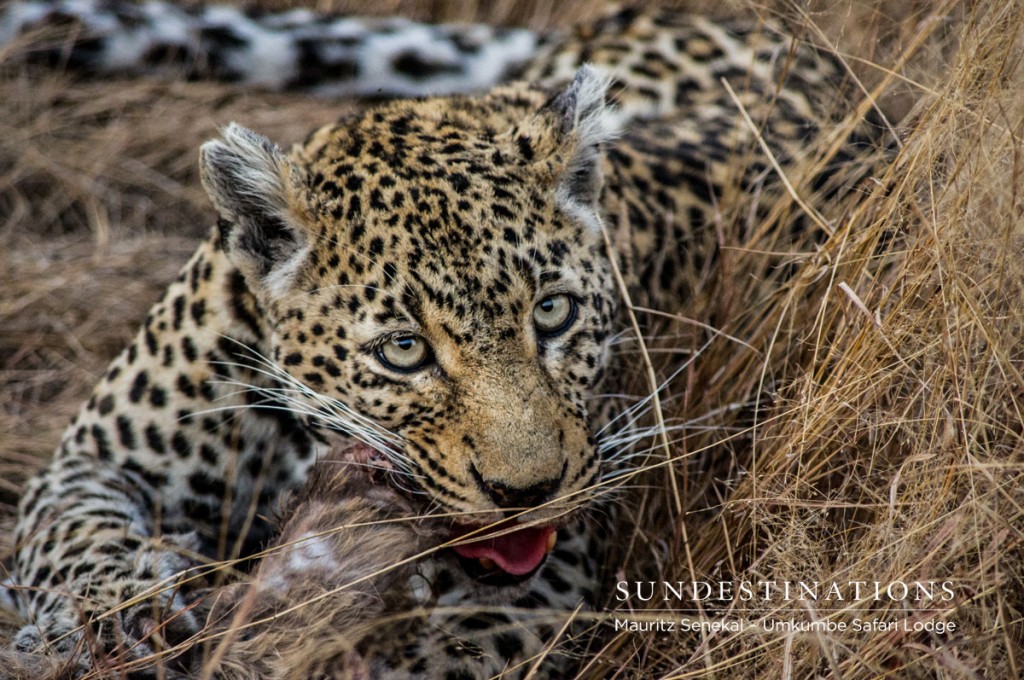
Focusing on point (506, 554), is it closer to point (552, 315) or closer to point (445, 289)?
point (552, 315)

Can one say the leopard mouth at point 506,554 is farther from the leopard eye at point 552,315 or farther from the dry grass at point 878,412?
the leopard eye at point 552,315

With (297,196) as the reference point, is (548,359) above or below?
below

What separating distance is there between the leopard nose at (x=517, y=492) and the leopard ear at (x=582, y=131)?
1.14 metres

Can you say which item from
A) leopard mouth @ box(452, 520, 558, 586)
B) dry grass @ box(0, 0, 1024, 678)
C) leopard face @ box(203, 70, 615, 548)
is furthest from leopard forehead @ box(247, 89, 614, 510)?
dry grass @ box(0, 0, 1024, 678)

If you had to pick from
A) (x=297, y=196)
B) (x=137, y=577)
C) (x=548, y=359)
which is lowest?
(x=137, y=577)

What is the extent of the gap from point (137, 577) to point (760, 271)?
2.90 m

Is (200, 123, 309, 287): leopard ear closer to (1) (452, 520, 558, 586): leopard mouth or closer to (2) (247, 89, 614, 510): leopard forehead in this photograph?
(2) (247, 89, 614, 510): leopard forehead

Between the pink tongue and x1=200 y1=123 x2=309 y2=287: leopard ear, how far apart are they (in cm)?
117

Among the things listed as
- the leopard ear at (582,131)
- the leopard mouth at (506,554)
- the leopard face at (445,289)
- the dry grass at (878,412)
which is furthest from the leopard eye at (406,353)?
the dry grass at (878,412)

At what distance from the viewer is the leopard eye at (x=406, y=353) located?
381 cm

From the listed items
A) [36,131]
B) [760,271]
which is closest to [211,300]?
[760,271]

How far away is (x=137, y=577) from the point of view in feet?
13.5

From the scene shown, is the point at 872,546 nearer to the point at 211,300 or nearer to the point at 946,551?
the point at 946,551

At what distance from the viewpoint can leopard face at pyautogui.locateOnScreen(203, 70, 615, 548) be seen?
3689 mm
